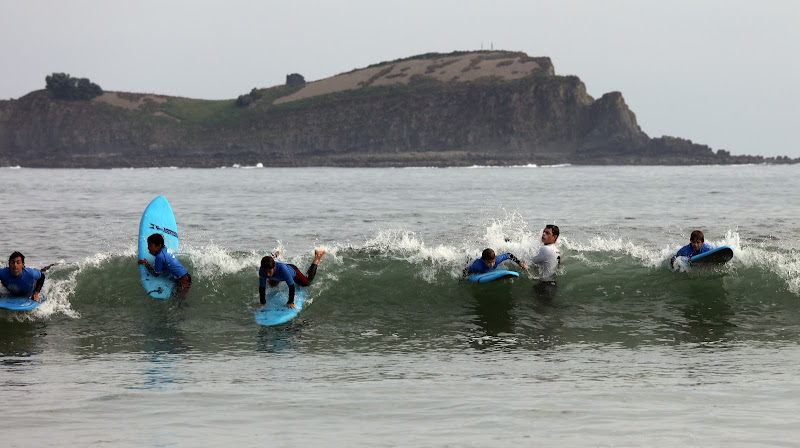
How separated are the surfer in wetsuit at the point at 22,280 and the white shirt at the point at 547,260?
8116mm

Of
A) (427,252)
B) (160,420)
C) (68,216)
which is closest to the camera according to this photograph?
(160,420)

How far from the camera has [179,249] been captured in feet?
53.5

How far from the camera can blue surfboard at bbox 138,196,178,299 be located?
45.8 ft

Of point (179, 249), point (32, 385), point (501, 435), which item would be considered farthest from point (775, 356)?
point (179, 249)

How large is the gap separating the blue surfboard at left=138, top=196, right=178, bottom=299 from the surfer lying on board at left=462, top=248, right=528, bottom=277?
17.3 ft

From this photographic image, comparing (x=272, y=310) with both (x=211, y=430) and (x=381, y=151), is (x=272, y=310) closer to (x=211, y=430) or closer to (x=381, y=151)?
(x=211, y=430)

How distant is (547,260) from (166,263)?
21.2ft

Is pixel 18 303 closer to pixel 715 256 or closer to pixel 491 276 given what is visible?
pixel 491 276

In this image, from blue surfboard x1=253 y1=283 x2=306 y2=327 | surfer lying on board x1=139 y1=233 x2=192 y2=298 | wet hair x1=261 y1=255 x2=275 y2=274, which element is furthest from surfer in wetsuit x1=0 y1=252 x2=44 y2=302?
wet hair x1=261 y1=255 x2=275 y2=274

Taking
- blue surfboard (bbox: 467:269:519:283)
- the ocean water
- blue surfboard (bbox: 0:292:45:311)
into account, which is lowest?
the ocean water

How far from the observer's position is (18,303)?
12.6 metres

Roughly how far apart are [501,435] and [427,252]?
29.1 feet

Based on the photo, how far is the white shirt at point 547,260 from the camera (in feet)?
44.0

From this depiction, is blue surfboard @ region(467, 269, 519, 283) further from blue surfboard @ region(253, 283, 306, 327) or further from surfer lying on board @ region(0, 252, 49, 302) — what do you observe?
surfer lying on board @ region(0, 252, 49, 302)
